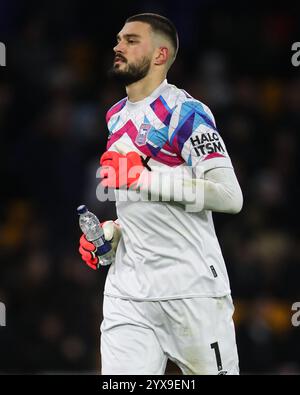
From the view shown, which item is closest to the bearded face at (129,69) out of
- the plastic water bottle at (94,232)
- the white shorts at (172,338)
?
the plastic water bottle at (94,232)

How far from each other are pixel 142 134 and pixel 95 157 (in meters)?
3.87

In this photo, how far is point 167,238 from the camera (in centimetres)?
516

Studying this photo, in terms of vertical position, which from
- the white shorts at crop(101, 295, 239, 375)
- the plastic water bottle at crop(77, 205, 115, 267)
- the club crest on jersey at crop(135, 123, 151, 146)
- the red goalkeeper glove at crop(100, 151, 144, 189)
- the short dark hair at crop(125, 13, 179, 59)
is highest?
the short dark hair at crop(125, 13, 179, 59)

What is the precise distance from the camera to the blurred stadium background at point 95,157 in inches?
326

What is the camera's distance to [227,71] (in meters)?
10.1

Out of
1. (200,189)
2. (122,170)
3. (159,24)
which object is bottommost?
(200,189)

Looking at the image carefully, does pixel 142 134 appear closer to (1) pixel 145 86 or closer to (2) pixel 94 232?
(1) pixel 145 86

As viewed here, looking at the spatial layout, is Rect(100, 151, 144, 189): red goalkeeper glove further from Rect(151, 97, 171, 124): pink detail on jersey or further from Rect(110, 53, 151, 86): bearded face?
Rect(110, 53, 151, 86): bearded face

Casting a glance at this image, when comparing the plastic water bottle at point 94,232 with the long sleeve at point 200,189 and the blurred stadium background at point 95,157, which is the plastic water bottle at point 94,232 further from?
the blurred stadium background at point 95,157

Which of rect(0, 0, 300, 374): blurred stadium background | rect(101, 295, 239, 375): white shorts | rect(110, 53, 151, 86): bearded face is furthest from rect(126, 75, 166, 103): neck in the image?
rect(0, 0, 300, 374): blurred stadium background

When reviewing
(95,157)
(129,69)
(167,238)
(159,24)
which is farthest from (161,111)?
(95,157)

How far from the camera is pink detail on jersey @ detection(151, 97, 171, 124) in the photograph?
514 centimetres

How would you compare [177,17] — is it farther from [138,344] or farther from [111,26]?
[138,344]

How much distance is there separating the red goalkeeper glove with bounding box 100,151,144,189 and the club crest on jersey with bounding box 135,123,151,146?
0.16 m
